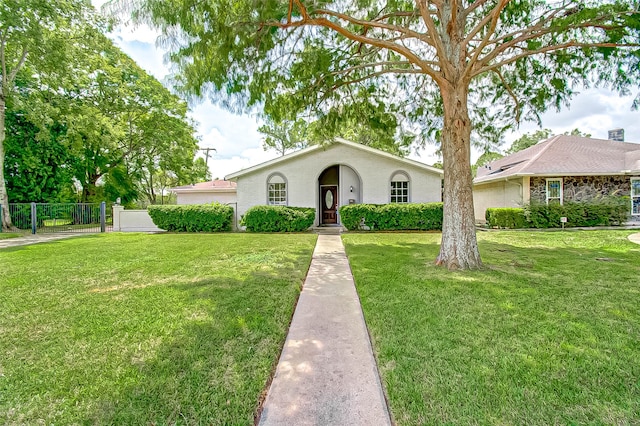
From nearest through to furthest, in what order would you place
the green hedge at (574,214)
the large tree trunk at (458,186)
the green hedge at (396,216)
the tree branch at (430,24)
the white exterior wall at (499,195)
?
the tree branch at (430,24) → the large tree trunk at (458,186) → the green hedge at (396,216) → the green hedge at (574,214) → the white exterior wall at (499,195)

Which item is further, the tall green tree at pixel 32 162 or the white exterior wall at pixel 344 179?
the tall green tree at pixel 32 162

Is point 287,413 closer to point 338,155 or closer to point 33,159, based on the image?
point 338,155

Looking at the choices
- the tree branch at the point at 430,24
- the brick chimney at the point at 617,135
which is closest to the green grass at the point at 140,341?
the tree branch at the point at 430,24

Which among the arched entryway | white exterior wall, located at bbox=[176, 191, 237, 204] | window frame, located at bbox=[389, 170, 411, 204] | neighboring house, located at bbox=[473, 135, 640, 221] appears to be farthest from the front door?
neighboring house, located at bbox=[473, 135, 640, 221]

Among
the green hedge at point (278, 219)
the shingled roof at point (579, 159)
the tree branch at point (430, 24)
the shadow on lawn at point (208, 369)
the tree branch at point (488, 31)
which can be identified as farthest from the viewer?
the shingled roof at point (579, 159)

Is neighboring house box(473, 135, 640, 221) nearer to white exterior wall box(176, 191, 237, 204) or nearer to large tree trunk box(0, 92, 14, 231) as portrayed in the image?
white exterior wall box(176, 191, 237, 204)

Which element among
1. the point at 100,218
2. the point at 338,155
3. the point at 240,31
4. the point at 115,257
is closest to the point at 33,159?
the point at 100,218

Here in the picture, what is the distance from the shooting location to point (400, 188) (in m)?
15.3

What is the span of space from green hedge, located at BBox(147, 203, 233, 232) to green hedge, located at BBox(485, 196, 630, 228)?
14023 millimetres

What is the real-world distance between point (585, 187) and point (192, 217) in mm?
19747

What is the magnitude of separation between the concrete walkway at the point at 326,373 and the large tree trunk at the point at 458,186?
10.1 feet

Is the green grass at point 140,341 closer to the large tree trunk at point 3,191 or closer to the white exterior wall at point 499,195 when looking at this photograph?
the large tree trunk at point 3,191

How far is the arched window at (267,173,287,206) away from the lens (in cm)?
1560

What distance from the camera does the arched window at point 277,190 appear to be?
15602 mm
